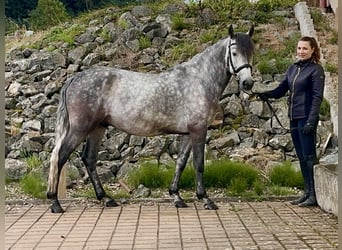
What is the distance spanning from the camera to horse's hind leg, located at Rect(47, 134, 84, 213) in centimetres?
624

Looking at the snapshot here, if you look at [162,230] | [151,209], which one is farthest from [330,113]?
[162,230]

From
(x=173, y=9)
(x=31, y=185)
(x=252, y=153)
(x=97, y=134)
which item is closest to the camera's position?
(x=97, y=134)

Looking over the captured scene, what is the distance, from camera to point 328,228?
5188 mm

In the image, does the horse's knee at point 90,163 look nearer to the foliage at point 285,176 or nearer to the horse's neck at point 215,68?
the horse's neck at point 215,68

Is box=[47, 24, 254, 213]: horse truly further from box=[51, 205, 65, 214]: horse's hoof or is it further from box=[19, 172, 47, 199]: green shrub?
box=[19, 172, 47, 199]: green shrub

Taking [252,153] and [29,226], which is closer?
[29,226]

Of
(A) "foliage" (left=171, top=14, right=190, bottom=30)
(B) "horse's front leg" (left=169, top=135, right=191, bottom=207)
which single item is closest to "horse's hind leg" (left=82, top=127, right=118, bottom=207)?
(B) "horse's front leg" (left=169, top=135, right=191, bottom=207)

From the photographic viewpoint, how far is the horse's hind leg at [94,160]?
6.65 meters

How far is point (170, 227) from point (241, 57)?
1.99 metres

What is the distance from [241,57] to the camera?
20.7 ft

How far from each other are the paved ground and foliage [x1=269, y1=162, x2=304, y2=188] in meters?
0.95

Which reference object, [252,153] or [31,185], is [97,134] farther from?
[252,153]

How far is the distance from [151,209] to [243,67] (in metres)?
1.75

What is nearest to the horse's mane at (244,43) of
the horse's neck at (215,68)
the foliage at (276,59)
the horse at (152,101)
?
the horse at (152,101)
